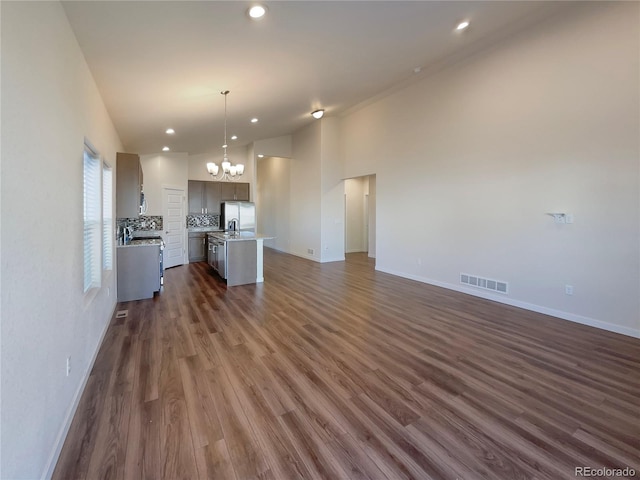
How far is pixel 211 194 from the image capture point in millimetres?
8477

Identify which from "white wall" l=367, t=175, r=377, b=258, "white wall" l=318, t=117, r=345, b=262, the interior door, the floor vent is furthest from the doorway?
the interior door

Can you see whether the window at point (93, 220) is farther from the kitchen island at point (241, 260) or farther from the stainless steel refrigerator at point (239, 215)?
the stainless steel refrigerator at point (239, 215)

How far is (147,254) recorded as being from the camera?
4.82m

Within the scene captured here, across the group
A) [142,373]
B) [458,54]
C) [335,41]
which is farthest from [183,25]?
[458,54]

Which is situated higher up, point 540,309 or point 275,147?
point 275,147

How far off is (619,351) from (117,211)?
6.63 metres

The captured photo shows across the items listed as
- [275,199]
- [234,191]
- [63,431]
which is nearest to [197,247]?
[234,191]

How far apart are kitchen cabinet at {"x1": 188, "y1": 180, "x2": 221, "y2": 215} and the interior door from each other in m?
0.43

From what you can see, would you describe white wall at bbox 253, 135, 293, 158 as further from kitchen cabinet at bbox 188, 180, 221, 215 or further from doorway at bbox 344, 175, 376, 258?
doorway at bbox 344, 175, 376, 258

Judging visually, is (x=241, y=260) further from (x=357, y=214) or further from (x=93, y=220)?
(x=357, y=214)

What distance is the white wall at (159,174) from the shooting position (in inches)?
284

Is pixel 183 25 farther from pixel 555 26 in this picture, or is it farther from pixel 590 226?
pixel 590 226

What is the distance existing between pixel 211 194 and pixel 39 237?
7.29 m

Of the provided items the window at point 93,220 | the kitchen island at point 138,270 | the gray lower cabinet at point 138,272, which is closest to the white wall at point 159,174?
the kitchen island at point 138,270
